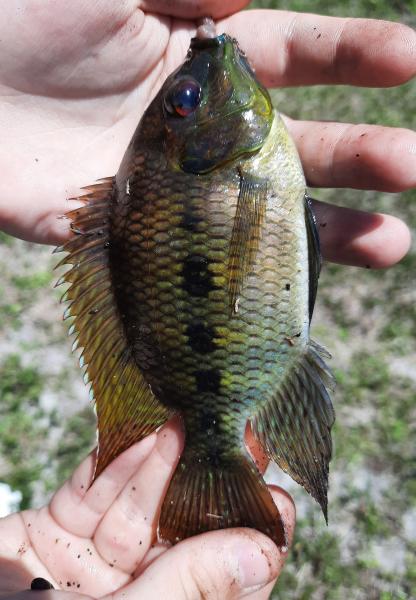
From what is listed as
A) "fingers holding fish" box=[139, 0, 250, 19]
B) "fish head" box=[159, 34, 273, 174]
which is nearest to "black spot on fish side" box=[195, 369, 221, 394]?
"fish head" box=[159, 34, 273, 174]

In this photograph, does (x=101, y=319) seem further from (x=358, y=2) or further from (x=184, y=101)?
(x=358, y=2)

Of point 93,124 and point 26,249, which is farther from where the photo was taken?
point 26,249

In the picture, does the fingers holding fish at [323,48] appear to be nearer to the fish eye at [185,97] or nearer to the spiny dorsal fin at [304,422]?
the fish eye at [185,97]

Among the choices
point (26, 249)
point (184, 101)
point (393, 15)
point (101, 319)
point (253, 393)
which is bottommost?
point (253, 393)

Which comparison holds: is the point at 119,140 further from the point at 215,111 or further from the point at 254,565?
the point at 254,565

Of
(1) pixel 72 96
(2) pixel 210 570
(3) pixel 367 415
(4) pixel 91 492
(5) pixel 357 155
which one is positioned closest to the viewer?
(2) pixel 210 570

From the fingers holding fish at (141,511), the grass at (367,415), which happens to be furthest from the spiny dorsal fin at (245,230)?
the grass at (367,415)

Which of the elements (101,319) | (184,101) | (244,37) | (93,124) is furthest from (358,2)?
(101,319)

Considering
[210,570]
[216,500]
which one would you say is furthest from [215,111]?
[210,570]
